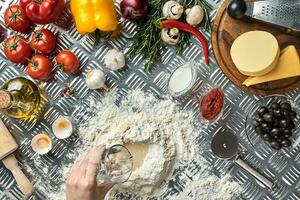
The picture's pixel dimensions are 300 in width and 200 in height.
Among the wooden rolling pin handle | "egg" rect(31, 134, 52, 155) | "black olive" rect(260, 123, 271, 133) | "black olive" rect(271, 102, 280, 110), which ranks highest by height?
"black olive" rect(271, 102, 280, 110)

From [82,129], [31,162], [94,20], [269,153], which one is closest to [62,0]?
[94,20]

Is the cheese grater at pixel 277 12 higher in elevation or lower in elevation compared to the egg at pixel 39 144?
higher

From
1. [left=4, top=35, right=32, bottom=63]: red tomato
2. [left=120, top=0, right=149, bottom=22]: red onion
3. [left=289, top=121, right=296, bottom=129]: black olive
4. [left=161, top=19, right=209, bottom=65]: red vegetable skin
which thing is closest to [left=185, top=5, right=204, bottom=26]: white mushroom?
[left=161, top=19, right=209, bottom=65]: red vegetable skin

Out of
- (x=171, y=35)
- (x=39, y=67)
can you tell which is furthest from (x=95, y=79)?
(x=171, y=35)

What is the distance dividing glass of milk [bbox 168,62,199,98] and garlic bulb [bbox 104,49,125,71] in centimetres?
18

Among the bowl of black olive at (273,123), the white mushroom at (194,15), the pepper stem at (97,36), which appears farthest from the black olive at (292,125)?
the pepper stem at (97,36)

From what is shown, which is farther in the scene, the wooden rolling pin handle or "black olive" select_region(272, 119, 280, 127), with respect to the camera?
the wooden rolling pin handle

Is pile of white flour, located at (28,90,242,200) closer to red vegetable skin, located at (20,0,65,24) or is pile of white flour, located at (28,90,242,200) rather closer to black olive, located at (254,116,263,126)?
black olive, located at (254,116,263,126)

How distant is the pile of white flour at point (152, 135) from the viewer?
2.02 m

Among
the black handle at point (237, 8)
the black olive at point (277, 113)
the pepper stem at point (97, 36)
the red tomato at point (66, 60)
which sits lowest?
the red tomato at point (66, 60)

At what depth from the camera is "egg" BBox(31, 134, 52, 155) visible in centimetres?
208

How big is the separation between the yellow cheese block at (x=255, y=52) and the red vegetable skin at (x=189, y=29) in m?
0.12

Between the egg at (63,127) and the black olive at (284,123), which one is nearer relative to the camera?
the black olive at (284,123)

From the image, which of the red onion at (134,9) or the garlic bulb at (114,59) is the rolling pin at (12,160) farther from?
the red onion at (134,9)
